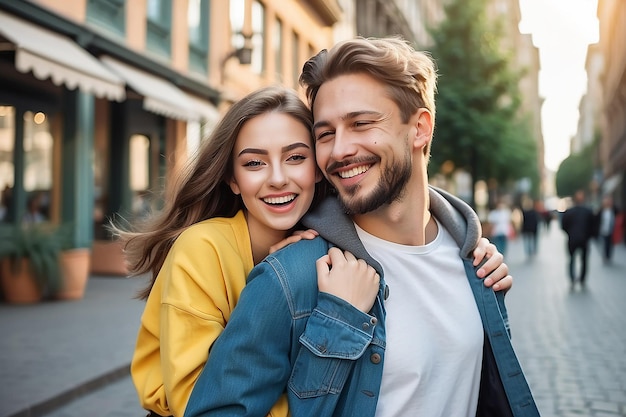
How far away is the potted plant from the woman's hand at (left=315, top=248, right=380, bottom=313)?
948cm

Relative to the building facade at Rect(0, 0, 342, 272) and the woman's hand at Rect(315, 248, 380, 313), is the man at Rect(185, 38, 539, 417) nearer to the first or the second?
the woman's hand at Rect(315, 248, 380, 313)

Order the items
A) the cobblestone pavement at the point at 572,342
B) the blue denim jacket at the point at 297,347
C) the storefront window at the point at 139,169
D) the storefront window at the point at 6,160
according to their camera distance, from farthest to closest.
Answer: the storefront window at the point at 139,169 → the storefront window at the point at 6,160 → the cobblestone pavement at the point at 572,342 → the blue denim jacket at the point at 297,347

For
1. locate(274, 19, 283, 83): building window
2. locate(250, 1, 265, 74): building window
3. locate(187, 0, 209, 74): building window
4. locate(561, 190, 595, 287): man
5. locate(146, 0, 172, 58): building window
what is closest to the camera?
locate(561, 190, 595, 287): man

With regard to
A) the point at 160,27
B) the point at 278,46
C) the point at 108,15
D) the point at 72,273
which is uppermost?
the point at 278,46

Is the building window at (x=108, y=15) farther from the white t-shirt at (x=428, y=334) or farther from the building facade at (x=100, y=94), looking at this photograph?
the white t-shirt at (x=428, y=334)

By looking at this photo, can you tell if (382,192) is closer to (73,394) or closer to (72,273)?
(73,394)

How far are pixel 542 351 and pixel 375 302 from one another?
A: 6359mm

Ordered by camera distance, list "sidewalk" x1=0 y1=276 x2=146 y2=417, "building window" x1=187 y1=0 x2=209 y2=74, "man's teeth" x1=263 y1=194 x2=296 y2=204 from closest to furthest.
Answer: "man's teeth" x1=263 y1=194 x2=296 y2=204 → "sidewalk" x1=0 y1=276 x2=146 y2=417 → "building window" x1=187 y1=0 x2=209 y2=74

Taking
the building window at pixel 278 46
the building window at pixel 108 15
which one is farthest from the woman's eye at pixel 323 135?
the building window at pixel 278 46

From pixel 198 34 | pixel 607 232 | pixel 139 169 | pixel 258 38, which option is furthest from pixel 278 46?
pixel 607 232

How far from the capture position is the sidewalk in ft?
18.3

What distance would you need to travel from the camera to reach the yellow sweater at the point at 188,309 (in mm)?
1989

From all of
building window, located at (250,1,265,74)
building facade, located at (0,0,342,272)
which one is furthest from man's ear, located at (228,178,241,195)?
building window, located at (250,1,265,74)

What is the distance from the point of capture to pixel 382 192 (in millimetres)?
2160
